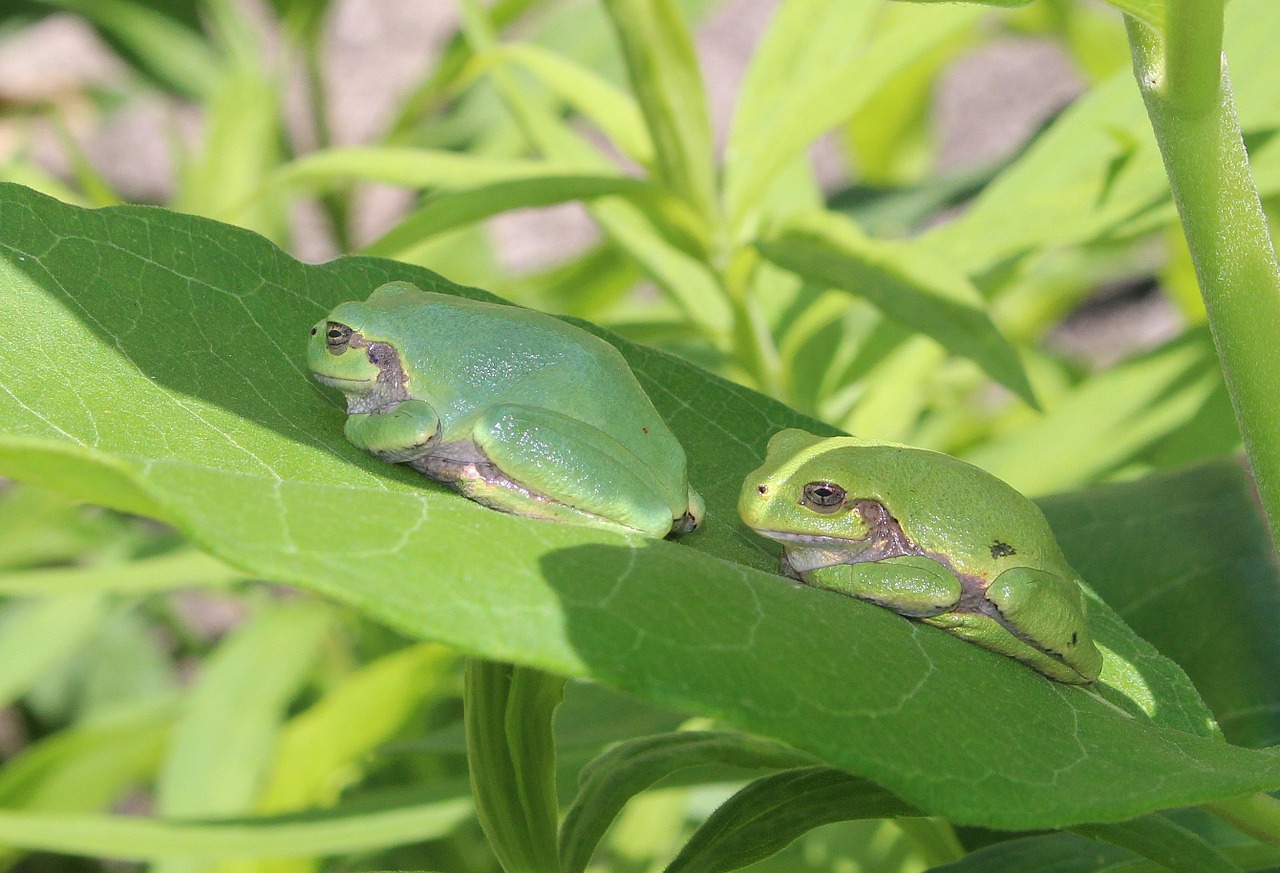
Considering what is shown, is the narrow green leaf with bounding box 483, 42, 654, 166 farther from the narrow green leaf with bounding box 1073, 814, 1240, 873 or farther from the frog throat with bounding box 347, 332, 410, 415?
the narrow green leaf with bounding box 1073, 814, 1240, 873

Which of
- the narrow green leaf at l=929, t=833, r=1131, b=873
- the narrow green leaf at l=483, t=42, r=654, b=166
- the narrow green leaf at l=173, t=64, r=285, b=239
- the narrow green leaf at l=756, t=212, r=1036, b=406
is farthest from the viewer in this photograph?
the narrow green leaf at l=173, t=64, r=285, b=239

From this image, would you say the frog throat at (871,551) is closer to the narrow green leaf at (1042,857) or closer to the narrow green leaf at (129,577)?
the narrow green leaf at (1042,857)

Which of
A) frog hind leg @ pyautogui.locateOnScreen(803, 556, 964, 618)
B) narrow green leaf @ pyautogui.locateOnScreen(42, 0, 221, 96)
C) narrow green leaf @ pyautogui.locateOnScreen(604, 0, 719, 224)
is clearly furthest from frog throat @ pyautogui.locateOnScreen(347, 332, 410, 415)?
narrow green leaf @ pyautogui.locateOnScreen(42, 0, 221, 96)

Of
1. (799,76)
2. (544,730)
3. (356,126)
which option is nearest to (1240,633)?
(544,730)

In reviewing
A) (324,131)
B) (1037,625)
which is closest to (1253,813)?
(1037,625)

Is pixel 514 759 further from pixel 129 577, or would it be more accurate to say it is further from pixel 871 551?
pixel 129 577

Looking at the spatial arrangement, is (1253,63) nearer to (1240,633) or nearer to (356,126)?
(1240,633)
